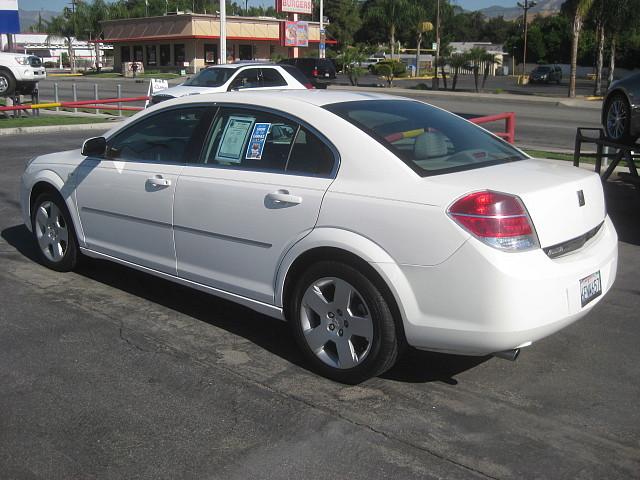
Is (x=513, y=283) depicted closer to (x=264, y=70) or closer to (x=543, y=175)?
(x=543, y=175)

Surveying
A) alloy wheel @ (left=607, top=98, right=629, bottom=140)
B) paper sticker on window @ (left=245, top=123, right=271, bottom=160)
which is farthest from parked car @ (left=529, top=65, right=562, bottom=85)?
paper sticker on window @ (left=245, top=123, right=271, bottom=160)

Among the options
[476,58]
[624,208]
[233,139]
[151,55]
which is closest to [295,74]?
[624,208]

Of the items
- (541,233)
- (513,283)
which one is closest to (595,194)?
(541,233)

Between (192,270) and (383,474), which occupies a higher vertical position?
(192,270)

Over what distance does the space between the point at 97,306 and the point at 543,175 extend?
11.0 ft

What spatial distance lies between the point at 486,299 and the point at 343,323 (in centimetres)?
90

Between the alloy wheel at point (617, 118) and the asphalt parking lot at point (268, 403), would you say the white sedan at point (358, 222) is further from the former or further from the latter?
the alloy wheel at point (617, 118)

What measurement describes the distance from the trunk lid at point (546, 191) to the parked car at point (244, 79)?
49.7 ft

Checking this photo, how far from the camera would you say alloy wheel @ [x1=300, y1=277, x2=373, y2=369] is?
14.0ft

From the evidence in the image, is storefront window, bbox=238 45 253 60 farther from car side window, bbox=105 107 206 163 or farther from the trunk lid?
the trunk lid

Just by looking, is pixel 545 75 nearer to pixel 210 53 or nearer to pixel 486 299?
pixel 210 53

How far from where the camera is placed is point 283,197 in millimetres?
4496

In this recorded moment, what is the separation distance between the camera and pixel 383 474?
3.47 m

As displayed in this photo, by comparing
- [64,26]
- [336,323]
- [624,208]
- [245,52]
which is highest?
[64,26]
